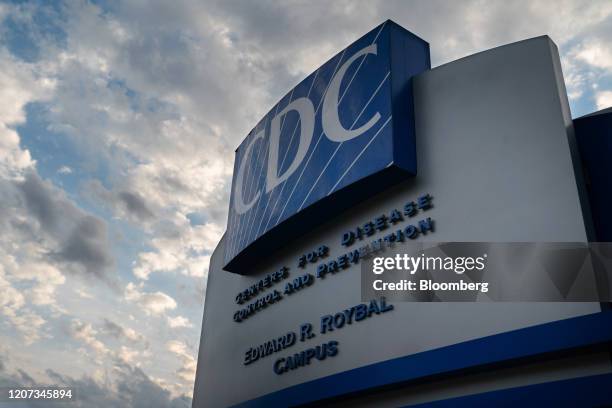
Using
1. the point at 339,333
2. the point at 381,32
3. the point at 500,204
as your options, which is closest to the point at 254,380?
the point at 339,333

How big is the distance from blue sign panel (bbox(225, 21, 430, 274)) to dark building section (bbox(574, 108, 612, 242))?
9.77ft

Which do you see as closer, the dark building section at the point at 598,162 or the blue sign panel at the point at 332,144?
the dark building section at the point at 598,162

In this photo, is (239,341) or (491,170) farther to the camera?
(239,341)

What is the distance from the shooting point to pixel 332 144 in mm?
11789

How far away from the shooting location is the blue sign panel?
10.6 m

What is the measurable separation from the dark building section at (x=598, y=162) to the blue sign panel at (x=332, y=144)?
9.77 feet

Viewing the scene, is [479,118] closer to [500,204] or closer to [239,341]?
[500,204]

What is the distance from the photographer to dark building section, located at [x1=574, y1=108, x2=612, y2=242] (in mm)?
8727

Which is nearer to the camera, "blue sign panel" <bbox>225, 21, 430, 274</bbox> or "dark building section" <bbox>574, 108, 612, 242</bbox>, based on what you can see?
"dark building section" <bbox>574, 108, 612, 242</bbox>

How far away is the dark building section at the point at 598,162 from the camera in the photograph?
28.6 ft

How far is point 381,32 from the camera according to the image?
1183 centimetres

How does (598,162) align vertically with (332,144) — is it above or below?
below

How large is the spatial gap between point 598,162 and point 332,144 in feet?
16.7

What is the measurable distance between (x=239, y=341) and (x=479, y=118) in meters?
7.98
